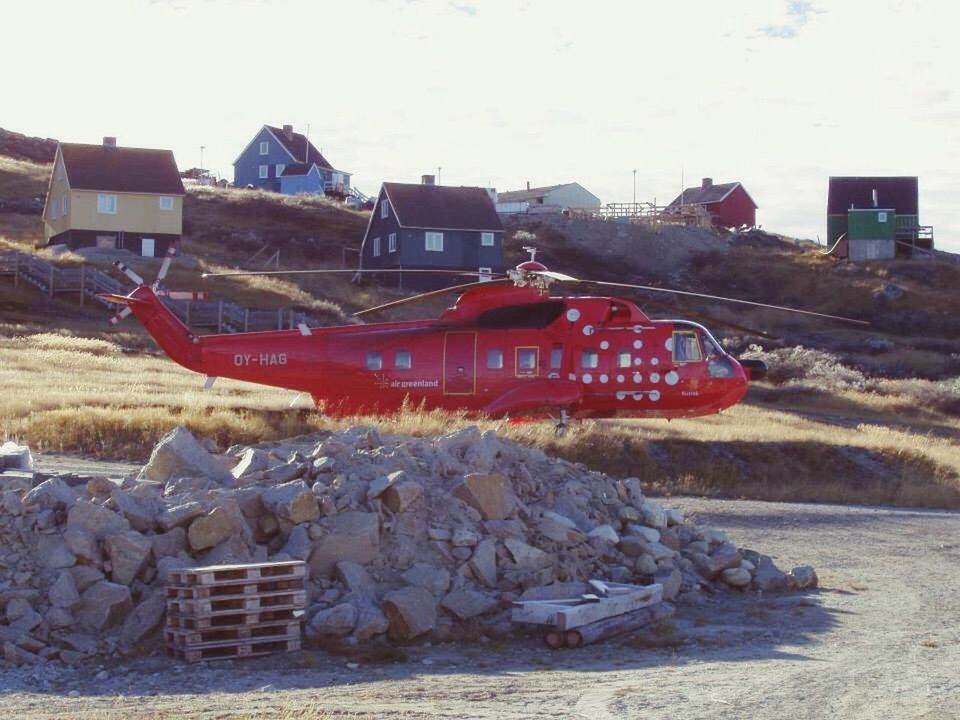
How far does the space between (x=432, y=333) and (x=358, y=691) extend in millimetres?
15775

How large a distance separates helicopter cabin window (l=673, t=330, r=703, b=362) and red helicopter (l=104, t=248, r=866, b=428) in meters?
0.02

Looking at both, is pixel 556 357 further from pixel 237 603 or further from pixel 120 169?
pixel 120 169

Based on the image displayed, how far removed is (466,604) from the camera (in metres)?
13.1

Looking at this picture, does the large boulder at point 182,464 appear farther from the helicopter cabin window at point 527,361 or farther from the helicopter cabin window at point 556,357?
the helicopter cabin window at point 556,357

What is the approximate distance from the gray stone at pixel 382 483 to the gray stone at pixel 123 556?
104 inches

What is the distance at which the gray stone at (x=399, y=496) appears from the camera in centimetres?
1400

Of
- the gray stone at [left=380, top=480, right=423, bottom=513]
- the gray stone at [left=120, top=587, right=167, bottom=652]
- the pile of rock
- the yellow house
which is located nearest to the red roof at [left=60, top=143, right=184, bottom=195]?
the yellow house

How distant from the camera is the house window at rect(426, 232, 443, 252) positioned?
252 ft

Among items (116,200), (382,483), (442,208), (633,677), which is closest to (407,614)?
(382,483)

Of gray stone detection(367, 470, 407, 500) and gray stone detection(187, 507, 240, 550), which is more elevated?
gray stone detection(367, 470, 407, 500)

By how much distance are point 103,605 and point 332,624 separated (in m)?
2.20

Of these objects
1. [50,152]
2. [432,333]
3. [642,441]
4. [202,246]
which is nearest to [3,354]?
[432,333]

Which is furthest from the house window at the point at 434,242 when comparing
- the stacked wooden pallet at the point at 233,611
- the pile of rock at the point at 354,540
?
the stacked wooden pallet at the point at 233,611

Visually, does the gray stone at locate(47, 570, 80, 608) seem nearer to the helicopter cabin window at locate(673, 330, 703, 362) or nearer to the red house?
the helicopter cabin window at locate(673, 330, 703, 362)
